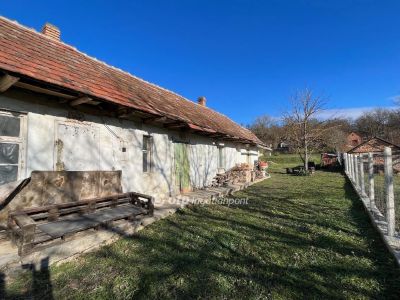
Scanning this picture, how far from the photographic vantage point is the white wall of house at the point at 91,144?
5.18m

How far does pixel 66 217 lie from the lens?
4.84 m

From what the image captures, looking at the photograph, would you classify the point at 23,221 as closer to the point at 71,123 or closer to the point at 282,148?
the point at 71,123

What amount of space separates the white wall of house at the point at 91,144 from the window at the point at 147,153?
14 cm

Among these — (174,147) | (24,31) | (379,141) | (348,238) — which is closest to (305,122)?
(379,141)

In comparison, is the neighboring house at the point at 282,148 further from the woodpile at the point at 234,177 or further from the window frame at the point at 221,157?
the window frame at the point at 221,157

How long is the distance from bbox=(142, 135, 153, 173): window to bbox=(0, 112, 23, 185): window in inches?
146

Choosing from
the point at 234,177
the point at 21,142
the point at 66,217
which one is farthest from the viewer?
the point at 234,177

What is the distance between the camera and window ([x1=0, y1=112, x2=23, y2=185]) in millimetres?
4816

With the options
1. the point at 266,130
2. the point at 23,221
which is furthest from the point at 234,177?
the point at 266,130

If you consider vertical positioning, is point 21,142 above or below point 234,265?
above

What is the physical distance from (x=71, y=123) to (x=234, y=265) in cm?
468

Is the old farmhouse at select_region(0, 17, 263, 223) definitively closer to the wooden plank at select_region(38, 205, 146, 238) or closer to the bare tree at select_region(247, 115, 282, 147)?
the wooden plank at select_region(38, 205, 146, 238)

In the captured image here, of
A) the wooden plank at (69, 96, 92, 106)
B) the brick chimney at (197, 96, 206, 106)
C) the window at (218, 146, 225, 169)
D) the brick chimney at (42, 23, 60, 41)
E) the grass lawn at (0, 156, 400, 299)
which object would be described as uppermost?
the brick chimney at (197, 96, 206, 106)

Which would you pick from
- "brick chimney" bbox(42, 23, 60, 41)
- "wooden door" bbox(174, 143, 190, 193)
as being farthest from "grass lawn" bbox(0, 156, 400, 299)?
"brick chimney" bbox(42, 23, 60, 41)
